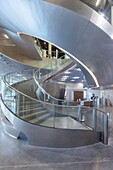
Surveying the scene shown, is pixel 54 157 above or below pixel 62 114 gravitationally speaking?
below

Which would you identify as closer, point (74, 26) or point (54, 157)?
point (54, 157)

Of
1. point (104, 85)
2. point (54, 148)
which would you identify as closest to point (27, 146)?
point (54, 148)

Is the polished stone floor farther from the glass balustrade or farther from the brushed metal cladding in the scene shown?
the glass balustrade

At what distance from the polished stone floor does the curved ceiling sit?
12.2 feet

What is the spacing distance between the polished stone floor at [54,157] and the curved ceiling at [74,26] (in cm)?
372

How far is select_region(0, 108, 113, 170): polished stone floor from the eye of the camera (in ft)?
11.0

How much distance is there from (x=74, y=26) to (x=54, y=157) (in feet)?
14.1

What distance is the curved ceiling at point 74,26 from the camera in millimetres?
5406

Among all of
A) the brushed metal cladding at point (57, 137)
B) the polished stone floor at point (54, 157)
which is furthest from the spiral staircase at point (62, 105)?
the polished stone floor at point (54, 157)

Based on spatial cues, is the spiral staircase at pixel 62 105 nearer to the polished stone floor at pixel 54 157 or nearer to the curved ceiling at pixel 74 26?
the curved ceiling at pixel 74 26

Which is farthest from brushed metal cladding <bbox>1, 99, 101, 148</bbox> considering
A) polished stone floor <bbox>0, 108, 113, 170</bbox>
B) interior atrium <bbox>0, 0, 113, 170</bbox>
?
polished stone floor <bbox>0, 108, 113, 170</bbox>

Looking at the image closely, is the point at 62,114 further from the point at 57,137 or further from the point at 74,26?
the point at 74,26

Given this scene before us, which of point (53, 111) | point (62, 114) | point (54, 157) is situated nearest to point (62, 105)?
point (62, 114)

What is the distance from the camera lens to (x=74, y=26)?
5996 mm
